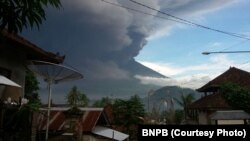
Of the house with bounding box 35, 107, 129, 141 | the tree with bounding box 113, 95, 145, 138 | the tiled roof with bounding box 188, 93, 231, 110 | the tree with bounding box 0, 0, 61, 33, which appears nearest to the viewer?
the tree with bounding box 0, 0, 61, 33

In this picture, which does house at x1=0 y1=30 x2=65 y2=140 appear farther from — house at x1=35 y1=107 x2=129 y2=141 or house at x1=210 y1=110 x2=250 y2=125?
house at x1=210 y1=110 x2=250 y2=125

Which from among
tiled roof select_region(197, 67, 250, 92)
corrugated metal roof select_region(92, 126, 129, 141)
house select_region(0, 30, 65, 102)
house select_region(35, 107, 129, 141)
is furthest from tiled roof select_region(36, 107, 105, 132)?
tiled roof select_region(197, 67, 250, 92)

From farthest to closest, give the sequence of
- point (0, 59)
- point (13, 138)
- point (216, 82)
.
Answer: point (216, 82), point (0, 59), point (13, 138)

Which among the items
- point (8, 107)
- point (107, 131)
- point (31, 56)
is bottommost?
point (107, 131)

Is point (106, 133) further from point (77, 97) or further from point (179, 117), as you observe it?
point (77, 97)

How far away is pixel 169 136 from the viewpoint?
481cm

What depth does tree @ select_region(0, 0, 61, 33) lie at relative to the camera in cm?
496

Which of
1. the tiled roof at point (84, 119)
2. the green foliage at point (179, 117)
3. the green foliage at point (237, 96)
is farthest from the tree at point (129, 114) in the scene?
the green foliage at point (179, 117)

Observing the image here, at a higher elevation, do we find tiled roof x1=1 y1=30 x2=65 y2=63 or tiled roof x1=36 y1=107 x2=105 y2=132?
tiled roof x1=1 y1=30 x2=65 y2=63

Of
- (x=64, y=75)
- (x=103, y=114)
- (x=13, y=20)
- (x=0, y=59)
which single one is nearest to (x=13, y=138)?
(x=0, y=59)

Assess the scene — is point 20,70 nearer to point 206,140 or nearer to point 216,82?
point 206,140

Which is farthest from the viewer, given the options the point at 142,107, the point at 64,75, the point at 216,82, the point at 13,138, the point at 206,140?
the point at 216,82

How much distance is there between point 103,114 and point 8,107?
13.5 meters

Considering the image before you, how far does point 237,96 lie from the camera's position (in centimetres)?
3388
